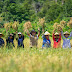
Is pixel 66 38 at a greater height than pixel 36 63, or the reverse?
pixel 66 38

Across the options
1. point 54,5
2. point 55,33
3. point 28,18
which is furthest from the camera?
point 54,5

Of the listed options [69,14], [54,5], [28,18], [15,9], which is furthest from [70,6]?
[15,9]

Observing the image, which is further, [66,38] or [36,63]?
[66,38]

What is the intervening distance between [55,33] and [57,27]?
301 millimetres

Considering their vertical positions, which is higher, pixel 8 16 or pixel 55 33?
pixel 8 16

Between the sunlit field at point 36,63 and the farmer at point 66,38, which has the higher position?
the farmer at point 66,38

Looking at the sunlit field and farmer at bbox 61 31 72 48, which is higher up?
farmer at bbox 61 31 72 48

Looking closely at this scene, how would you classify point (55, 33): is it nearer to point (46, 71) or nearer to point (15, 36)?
point (15, 36)

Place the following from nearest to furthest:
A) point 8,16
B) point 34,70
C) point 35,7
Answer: point 34,70 → point 8,16 → point 35,7

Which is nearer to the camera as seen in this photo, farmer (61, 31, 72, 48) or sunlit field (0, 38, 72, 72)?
sunlit field (0, 38, 72, 72)

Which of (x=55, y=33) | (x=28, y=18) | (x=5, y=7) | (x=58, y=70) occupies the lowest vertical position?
(x=58, y=70)

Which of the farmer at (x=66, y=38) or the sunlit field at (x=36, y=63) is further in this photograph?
the farmer at (x=66, y=38)

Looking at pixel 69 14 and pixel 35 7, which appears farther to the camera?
pixel 35 7

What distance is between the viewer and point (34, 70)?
101 inches
